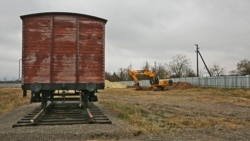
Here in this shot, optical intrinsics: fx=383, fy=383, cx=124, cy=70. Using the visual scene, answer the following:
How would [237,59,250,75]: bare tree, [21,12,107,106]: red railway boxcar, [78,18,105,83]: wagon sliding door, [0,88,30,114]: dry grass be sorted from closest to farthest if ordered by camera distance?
[21,12,107,106]: red railway boxcar
[78,18,105,83]: wagon sliding door
[0,88,30,114]: dry grass
[237,59,250,75]: bare tree

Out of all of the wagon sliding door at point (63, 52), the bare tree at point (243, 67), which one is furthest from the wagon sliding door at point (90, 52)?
the bare tree at point (243, 67)

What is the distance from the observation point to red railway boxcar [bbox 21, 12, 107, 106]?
15.3 m

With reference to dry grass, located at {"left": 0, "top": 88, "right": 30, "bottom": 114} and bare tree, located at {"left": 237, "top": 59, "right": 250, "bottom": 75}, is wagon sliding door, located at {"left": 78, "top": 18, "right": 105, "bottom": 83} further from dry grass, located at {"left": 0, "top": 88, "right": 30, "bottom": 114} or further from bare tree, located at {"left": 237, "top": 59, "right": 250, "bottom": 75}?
bare tree, located at {"left": 237, "top": 59, "right": 250, "bottom": 75}

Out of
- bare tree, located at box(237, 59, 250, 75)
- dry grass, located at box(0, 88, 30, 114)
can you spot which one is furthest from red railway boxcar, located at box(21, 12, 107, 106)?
bare tree, located at box(237, 59, 250, 75)

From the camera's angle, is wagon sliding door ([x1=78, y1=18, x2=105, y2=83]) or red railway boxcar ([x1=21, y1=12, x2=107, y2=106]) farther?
wagon sliding door ([x1=78, y1=18, x2=105, y2=83])

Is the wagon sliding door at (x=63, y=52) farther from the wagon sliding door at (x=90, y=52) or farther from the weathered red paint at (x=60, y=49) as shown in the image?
the wagon sliding door at (x=90, y=52)

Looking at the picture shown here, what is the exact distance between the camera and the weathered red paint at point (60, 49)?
15.3 m

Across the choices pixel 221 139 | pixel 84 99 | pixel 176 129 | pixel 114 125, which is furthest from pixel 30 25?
pixel 221 139

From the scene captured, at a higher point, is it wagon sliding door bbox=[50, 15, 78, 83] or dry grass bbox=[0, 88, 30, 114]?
wagon sliding door bbox=[50, 15, 78, 83]

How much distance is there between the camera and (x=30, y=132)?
10359mm

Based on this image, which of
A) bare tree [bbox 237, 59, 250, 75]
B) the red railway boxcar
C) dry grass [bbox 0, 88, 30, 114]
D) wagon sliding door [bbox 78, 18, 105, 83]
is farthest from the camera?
bare tree [bbox 237, 59, 250, 75]

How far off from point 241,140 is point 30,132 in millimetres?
5537

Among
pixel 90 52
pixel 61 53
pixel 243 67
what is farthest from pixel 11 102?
pixel 243 67

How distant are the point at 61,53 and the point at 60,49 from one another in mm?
167
